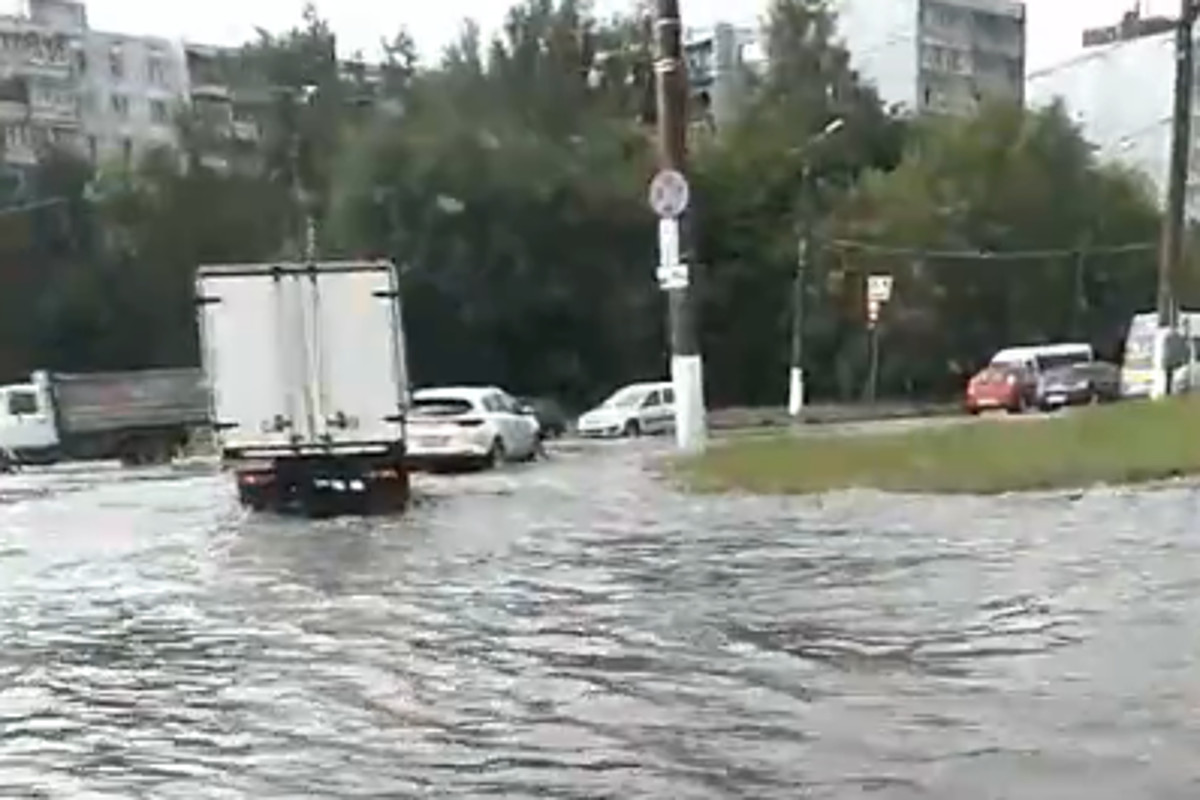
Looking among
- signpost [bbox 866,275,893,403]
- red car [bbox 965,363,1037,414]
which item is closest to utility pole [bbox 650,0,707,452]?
red car [bbox 965,363,1037,414]

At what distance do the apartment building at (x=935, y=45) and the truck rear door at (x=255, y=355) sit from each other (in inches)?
2681

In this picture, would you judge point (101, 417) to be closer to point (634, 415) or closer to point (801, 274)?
point (634, 415)

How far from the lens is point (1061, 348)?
61.4m

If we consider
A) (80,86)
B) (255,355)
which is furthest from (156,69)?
(255,355)

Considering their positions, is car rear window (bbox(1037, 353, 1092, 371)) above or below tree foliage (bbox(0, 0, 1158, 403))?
below

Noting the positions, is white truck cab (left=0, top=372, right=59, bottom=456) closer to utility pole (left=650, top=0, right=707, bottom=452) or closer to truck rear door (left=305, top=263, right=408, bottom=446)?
utility pole (left=650, top=0, right=707, bottom=452)

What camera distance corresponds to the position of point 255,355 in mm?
26094

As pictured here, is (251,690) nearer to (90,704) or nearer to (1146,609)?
(90,704)

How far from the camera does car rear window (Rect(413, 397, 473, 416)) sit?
1431 inches

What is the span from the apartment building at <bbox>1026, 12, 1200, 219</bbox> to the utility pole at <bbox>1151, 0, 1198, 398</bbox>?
46615 mm

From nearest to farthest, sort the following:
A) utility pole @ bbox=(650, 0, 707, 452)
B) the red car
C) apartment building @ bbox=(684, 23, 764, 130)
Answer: utility pole @ bbox=(650, 0, 707, 452)
the red car
apartment building @ bbox=(684, 23, 764, 130)

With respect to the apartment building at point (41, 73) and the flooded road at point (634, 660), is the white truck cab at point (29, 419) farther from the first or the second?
the apartment building at point (41, 73)

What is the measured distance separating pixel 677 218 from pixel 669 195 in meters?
0.64

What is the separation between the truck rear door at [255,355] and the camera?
25.9m
